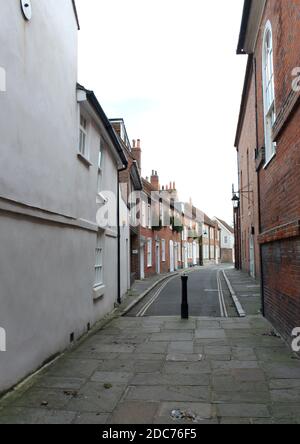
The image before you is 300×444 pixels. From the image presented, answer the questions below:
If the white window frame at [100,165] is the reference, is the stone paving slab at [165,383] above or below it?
below

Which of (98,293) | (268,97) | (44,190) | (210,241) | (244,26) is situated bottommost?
(98,293)

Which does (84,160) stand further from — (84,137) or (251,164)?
(251,164)

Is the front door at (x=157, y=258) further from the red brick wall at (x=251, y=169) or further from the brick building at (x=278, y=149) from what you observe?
the brick building at (x=278, y=149)

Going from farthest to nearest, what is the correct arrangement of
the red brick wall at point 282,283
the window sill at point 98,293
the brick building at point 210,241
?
the brick building at point 210,241 → the window sill at point 98,293 → the red brick wall at point 282,283

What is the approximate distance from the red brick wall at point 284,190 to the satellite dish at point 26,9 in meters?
3.75

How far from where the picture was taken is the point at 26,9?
559 cm

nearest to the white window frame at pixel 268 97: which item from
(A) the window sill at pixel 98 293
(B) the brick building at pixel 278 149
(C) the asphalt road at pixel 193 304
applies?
(B) the brick building at pixel 278 149

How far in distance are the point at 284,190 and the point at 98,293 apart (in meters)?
4.88

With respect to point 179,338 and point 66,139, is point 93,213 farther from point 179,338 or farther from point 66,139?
Result: point 179,338

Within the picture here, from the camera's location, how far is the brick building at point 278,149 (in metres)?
6.31

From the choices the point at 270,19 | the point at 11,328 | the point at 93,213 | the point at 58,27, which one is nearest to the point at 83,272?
the point at 93,213

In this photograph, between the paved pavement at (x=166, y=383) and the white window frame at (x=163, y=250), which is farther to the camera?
the white window frame at (x=163, y=250)

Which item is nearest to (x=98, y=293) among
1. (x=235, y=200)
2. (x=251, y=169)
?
(x=251, y=169)

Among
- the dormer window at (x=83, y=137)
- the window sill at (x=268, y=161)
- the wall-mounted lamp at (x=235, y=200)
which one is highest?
the wall-mounted lamp at (x=235, y=200)
